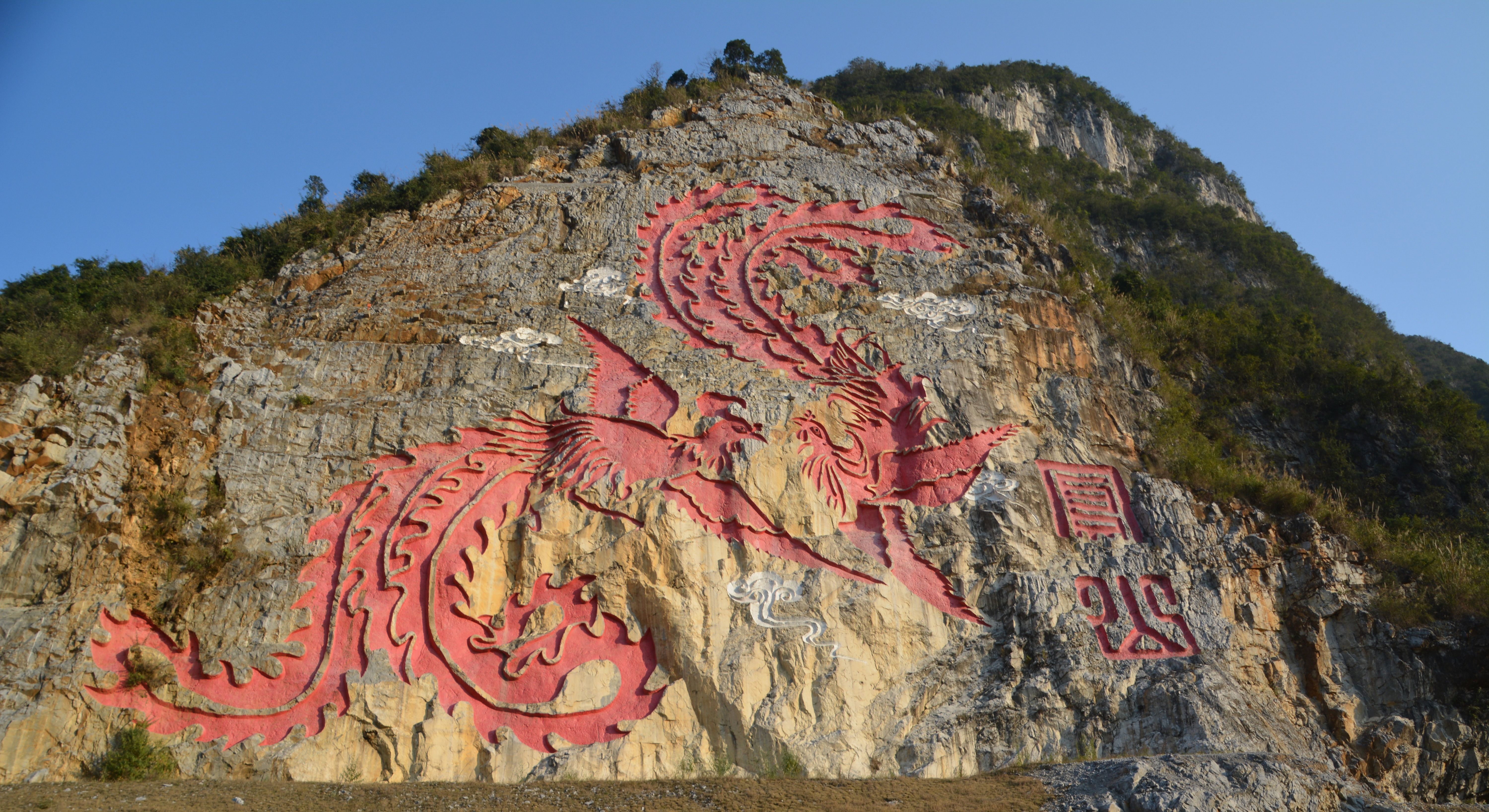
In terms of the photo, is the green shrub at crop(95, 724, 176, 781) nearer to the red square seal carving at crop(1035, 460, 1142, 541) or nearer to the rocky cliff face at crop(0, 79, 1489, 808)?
the rocky cliff face at crop(0, 79, 1489, 808)

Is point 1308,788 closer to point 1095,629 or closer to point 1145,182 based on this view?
point 1095,629

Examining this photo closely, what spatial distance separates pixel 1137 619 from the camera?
290 inches

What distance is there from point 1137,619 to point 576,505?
14.9ft

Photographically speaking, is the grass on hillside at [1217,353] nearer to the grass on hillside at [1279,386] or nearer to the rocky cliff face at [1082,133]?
the grass on hillside at [1279,386]

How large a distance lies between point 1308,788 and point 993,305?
5.27 meters

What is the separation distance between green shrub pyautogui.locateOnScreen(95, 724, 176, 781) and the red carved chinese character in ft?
21.4

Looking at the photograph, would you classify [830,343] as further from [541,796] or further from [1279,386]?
[1279,386]

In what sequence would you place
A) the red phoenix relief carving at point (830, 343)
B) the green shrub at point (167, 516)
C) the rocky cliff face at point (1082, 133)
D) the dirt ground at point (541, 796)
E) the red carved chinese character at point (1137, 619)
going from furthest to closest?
the rocky cliff face at point (1082, 133) < the red phoenix relief carving at point (830, 343) < the red carved chinese character at point (1137, 619) < the green shrub at point (167, 516) < the dirt ground at point (541, 796)

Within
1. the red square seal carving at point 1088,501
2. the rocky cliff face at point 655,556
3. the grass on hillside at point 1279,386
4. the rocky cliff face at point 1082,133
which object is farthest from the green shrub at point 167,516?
the rocky cliff face at point 1082,133

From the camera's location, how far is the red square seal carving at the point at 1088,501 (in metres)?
7.89

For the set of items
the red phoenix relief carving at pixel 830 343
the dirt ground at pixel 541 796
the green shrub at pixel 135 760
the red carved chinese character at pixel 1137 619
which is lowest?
the dirt ground at pixel 541 796

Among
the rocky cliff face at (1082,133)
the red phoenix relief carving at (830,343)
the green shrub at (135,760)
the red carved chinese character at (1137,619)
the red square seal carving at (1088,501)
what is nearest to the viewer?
the green shrub at (135,760)

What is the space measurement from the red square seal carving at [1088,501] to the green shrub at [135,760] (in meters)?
6.69

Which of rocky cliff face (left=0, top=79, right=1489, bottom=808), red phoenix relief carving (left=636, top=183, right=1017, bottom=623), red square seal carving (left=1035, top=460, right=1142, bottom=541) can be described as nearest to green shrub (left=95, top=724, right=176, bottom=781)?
rocky cliff face (left=0, top=79, right=1489, bottom=808)
